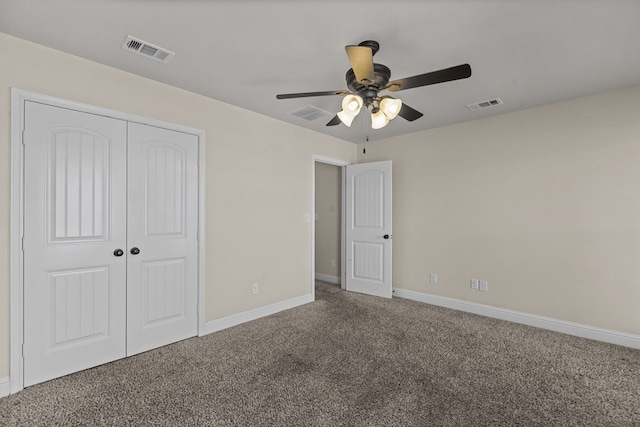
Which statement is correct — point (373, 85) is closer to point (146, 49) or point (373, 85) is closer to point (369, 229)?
point (146, 49)

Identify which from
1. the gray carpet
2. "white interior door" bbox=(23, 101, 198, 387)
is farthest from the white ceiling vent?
the gray carpet

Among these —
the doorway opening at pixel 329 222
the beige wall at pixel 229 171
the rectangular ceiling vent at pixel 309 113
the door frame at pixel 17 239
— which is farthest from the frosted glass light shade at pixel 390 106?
the doorway opening at pixel 329 222

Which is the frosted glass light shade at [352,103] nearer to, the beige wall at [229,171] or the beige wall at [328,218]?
the beige wall at [229,171]

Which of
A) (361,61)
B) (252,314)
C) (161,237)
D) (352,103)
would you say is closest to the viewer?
(361,61)

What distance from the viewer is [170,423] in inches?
73.6

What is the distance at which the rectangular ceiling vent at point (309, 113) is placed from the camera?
141 inches

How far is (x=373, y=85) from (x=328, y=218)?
3721 mm

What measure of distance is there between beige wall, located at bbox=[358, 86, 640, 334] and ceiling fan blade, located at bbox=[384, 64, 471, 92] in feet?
7.83

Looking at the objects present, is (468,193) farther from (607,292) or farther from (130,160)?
(130,160)

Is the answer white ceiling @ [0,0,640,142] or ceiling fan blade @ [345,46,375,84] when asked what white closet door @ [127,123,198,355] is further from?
ceiling fan blade @ [345,46,375,84]

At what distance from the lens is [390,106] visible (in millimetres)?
2186

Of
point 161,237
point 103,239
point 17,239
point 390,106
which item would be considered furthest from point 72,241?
point 390,106

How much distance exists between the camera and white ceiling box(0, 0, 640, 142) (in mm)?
1844

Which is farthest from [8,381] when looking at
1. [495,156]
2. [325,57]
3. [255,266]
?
[495,156]
